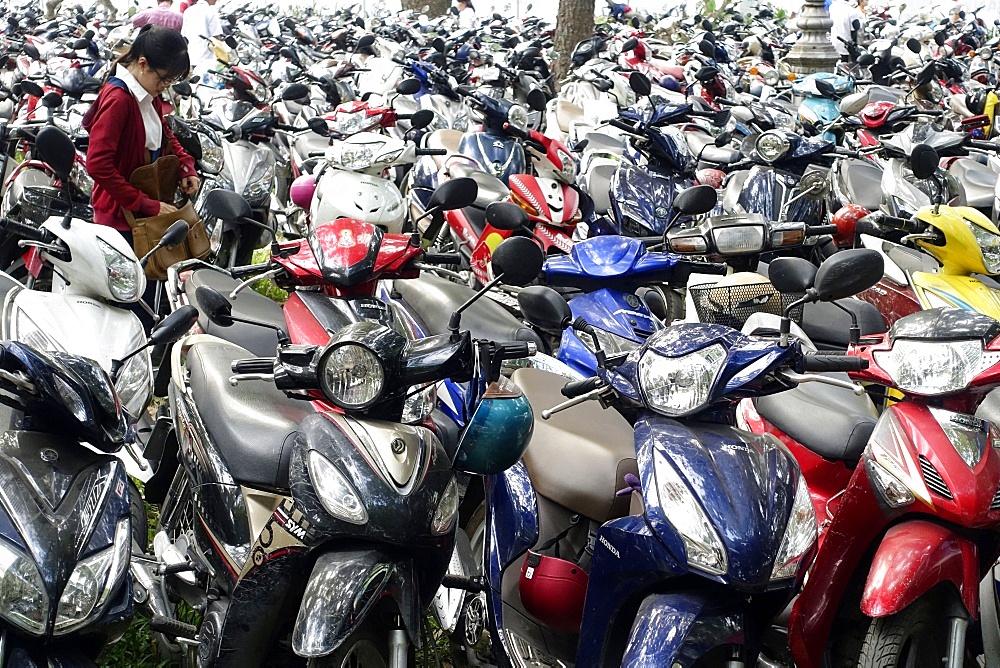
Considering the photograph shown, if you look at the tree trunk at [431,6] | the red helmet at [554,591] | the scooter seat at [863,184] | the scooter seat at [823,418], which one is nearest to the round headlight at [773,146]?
the scooter seat at [863,184]

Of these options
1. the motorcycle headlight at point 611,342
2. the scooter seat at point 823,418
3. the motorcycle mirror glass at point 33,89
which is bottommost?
the motorcycle mirror glass at point 33,89

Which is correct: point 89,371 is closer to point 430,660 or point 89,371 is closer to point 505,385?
point 505,385

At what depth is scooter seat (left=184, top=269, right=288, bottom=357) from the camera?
4.70 meters

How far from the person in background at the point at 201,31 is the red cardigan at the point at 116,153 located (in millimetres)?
8345

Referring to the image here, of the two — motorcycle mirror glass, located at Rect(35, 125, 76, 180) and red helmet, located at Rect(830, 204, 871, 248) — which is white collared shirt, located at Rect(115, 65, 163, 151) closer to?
motorcycle mirror glass, located at Rect(35, 125, 76, 180)

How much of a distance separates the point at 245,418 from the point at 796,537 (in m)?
1.51

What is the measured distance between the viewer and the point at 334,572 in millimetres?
2879

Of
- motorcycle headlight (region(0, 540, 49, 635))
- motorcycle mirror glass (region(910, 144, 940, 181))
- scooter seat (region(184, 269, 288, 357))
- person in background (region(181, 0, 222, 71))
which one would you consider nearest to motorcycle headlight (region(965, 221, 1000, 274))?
motorcycle mirror glass (region(910, 144, 940, 181))

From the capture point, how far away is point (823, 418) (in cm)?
385

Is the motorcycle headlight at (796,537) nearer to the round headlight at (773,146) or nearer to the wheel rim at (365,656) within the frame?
the wheel rim at (365,656)

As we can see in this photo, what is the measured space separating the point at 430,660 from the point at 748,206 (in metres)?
4.04

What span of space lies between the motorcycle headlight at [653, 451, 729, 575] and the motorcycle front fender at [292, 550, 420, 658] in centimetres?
64

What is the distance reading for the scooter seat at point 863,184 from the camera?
7.59 metres

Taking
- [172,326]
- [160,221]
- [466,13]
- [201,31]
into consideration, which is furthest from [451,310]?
[466,13]
